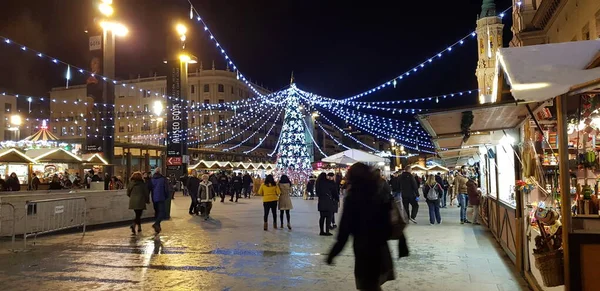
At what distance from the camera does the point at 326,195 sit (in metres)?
11.7

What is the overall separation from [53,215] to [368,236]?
384 inches

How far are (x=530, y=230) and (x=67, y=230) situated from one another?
37.2 ft

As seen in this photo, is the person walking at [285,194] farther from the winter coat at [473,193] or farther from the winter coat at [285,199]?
the winter coat at [473,193]

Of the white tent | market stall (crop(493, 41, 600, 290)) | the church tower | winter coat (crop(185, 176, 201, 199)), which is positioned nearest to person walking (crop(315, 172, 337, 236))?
market stall (crop(493, 41, 600, 290))

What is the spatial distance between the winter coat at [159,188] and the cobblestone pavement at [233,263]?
3.05ft

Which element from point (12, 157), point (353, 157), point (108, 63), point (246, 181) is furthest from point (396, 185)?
point (108, 63)

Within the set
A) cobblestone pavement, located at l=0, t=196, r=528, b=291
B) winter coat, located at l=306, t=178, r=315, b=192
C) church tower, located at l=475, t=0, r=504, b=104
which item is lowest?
cobblestone pavement, located at l=0, t=196, r=528, b=291

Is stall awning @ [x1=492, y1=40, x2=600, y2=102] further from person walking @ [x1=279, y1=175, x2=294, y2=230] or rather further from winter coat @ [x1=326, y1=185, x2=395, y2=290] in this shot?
person walking @ [x1=279, y1=175, x2=294, y2=230]

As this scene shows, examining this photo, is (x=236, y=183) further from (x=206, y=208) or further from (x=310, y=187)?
(x=206, y=208)

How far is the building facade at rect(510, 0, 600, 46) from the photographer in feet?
46.9

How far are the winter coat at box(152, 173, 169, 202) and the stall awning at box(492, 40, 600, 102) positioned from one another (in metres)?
9.22

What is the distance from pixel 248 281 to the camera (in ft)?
22.3

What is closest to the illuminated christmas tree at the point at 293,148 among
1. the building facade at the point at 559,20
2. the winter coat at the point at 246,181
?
the winter coat at the point at 246,181

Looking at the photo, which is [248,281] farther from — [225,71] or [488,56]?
[225,71]
